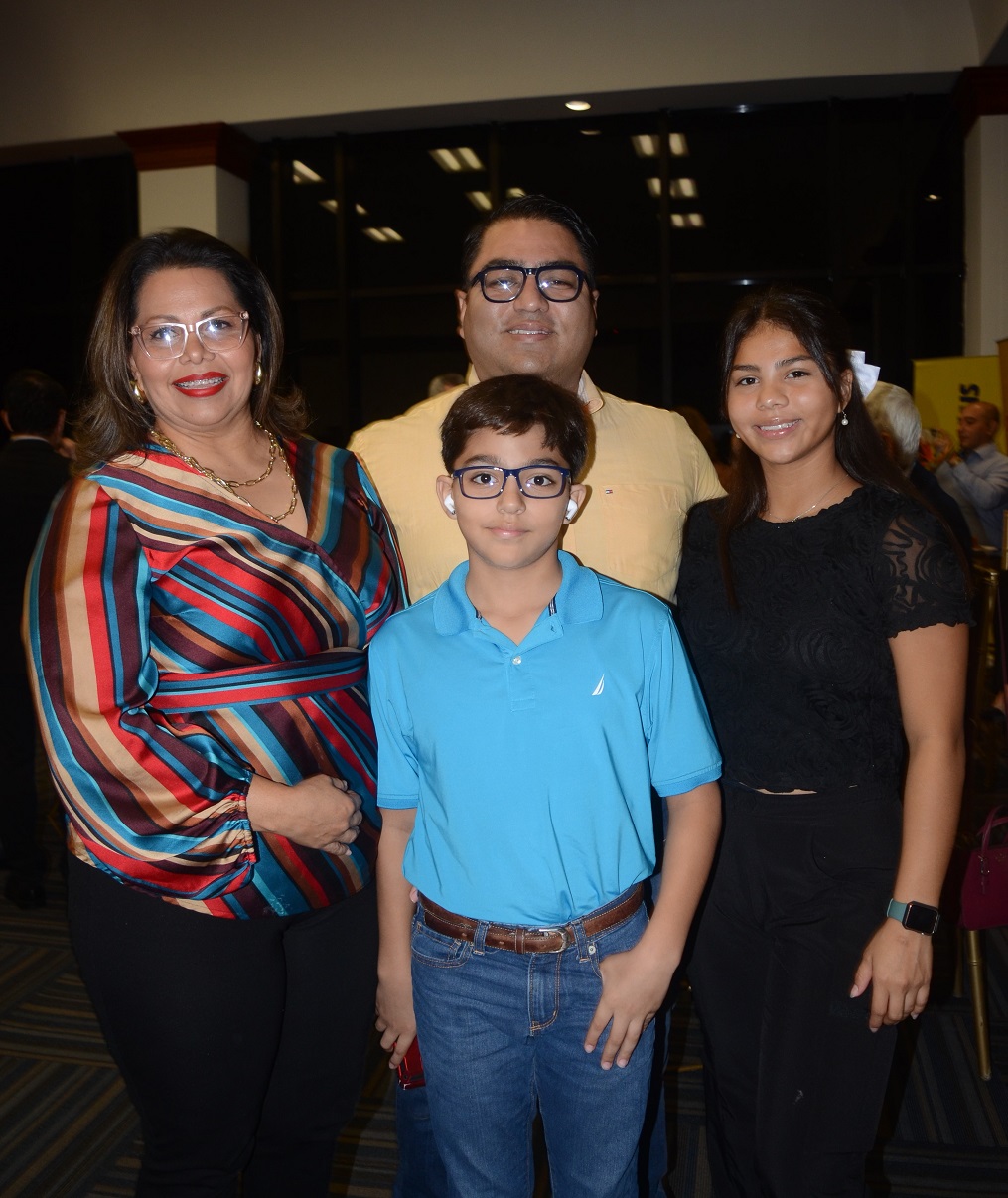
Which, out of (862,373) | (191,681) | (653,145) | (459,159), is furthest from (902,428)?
(459,159)

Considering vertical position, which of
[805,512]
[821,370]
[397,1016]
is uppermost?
[821,370]

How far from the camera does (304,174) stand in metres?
7.86

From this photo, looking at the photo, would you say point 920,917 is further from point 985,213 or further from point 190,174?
point 190,174

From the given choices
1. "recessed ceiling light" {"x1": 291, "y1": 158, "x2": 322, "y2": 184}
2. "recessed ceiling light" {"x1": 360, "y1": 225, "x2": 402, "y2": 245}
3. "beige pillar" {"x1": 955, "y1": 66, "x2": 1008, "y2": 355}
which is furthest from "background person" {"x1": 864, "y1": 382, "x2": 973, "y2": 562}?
"recessed ceiling light" {"x1": 291, "y1": 158, "x2": 322, "y2": 184}

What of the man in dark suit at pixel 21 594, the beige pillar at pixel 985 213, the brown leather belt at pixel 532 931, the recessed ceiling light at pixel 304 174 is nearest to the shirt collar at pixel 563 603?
the brown leather belt at pixel 532 931

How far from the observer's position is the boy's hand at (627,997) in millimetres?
1299

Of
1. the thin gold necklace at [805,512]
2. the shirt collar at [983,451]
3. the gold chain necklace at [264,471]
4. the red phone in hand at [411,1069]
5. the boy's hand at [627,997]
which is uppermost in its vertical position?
the shirt collar at [983,451]

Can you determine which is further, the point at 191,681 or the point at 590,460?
the point at 590,460

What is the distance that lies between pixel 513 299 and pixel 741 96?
622 centimetres

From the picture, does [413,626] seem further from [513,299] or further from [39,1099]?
[39,1099]

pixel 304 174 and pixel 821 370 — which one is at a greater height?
pixel 304 174

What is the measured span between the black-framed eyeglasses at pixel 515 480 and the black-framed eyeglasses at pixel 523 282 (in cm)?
56

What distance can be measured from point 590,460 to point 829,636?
0.58m

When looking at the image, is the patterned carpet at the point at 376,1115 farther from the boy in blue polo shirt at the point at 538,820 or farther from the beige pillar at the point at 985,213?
the beige pillar at the point at 985,213
